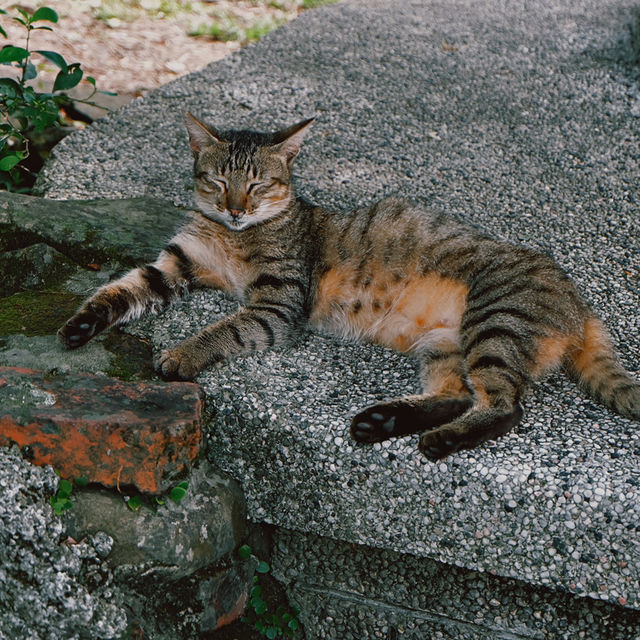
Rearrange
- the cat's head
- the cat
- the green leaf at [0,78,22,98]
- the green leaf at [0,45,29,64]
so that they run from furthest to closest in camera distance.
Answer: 1. the green leaf at [0,78,22,98]
2. the green leaf at [0,45,29,64]
3. the cat's head
4. the cat

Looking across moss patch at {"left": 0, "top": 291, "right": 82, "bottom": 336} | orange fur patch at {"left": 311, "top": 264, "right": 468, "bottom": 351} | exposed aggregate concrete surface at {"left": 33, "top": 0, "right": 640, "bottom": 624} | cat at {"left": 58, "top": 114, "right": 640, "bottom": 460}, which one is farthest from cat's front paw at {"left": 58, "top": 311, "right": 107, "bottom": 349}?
orange fur patch at {"left": 311, "top": 264, "right": 468, "bottom": 351}

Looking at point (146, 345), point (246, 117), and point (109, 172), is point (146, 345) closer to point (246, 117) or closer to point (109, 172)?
point (109, 172)

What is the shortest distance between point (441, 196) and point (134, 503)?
258 centimetres

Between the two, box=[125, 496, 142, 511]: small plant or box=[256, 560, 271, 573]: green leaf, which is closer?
box=[125, 496, 142, 511]: small plant

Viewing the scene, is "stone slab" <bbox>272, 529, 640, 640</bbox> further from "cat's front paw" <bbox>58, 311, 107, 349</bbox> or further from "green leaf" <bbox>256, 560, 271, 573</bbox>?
"cat's front paw" <bbox>58, 311, 107, 349</bbox>

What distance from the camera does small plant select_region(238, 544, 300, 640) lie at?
2.68 meters

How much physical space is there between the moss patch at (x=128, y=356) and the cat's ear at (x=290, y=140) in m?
1.17

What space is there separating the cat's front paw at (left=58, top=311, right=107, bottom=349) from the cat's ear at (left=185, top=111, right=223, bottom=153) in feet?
3.71

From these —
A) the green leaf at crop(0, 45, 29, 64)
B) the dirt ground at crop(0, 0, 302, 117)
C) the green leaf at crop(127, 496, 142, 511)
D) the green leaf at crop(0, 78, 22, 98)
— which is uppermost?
the green leaf at crop(0, 45, 29, 64)

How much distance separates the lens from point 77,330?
2857mm

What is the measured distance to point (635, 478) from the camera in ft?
7.85

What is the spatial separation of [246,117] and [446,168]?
1391mm

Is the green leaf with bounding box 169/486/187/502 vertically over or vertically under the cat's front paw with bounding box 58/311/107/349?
under

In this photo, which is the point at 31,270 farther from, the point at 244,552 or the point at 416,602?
the point at 416,602
